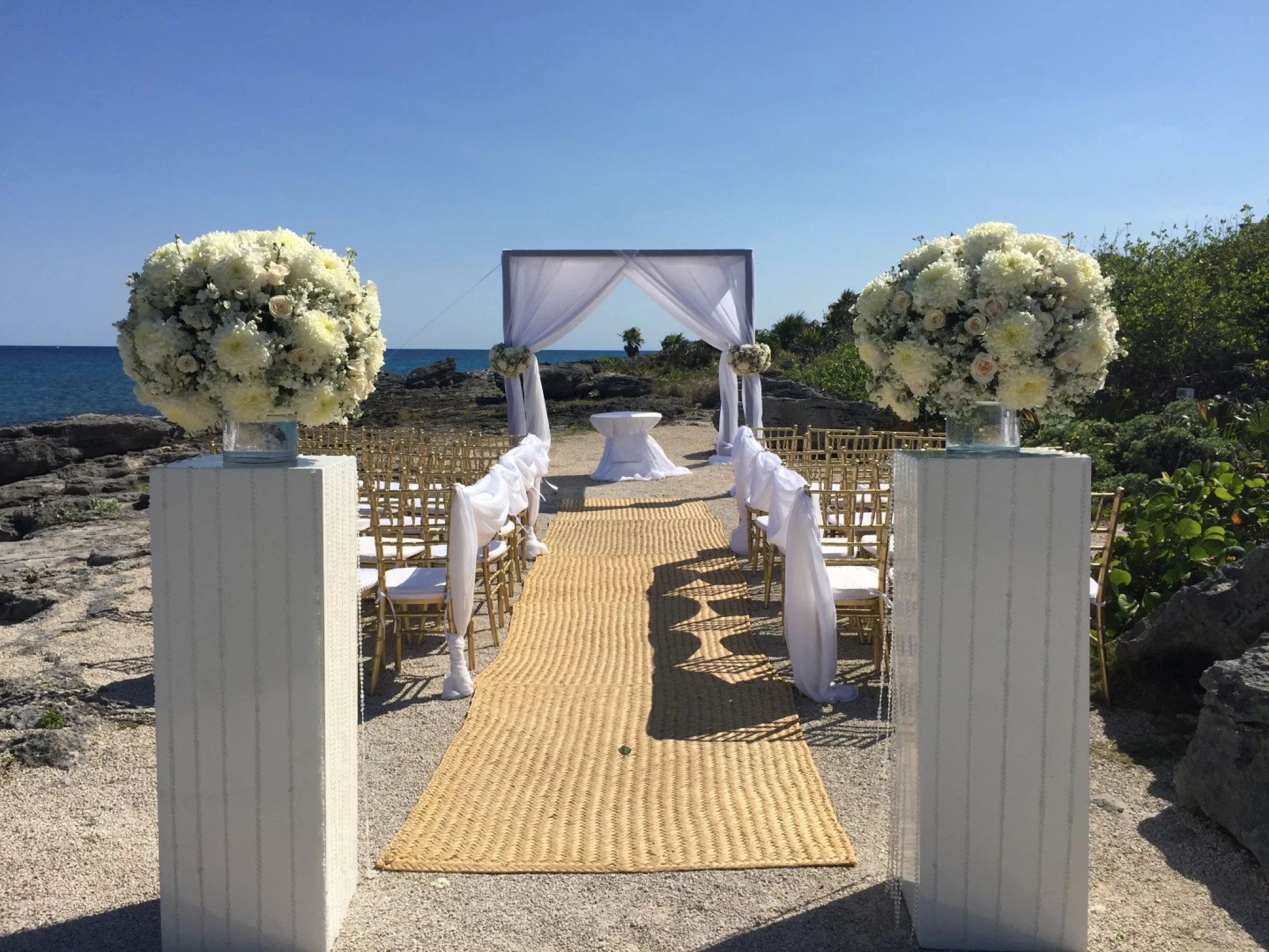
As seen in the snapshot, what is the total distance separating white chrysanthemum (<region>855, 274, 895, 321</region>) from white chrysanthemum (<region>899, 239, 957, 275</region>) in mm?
60

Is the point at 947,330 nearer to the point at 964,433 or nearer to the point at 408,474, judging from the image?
the point at 964,433

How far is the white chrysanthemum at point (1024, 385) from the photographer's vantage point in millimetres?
2656

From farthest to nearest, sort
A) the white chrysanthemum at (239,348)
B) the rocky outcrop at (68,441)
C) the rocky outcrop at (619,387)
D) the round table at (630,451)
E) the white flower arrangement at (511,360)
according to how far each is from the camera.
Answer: the rocky outcrop at (619,387), the rocky outcrop at (68,441), the round table at (630,451), the white flower arrangement at (511,360), the white chrysanthemum at (239,348)

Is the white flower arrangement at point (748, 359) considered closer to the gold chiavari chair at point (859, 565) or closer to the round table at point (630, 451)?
the round table at point (630, 451)

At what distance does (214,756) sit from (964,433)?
2.21 m

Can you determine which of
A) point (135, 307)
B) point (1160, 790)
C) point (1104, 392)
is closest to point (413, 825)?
point (135, 307)

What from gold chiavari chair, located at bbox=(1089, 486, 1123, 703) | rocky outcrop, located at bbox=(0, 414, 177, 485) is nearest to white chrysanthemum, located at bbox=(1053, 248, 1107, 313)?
gold chiavari chair, located at bbox=(1089, 486, 1123, 703)

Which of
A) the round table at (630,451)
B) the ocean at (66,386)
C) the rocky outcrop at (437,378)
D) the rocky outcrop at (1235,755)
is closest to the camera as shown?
the rocky outcrop at (1235,755)

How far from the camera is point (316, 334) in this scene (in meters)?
→ 2.62

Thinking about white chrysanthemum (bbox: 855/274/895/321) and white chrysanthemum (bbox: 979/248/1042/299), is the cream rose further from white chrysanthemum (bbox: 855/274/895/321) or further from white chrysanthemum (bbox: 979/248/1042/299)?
white chrysanthemum (bbox: 855/274/895/321)

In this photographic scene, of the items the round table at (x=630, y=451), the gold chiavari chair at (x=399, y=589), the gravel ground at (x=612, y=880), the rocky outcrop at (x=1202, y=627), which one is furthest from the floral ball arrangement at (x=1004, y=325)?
the round table at (x=630, y=451)

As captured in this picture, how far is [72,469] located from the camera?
527 inches

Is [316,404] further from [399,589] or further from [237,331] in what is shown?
[399,589]

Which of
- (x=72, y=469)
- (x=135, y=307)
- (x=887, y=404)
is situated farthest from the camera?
(x=72, y=469)
